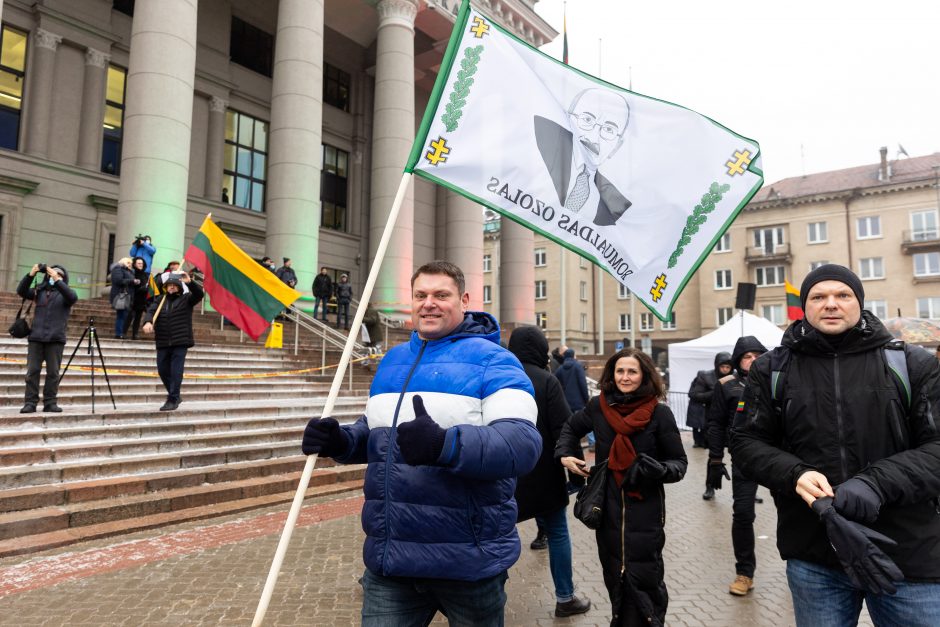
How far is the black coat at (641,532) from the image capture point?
11.7 feet

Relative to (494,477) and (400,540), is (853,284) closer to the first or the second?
(494,477)

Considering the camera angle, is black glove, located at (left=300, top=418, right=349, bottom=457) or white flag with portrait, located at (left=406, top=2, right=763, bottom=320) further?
white flag with portrait, located at (left=406, top=2, right=763, bottom=320)

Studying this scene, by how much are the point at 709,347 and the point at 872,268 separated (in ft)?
122

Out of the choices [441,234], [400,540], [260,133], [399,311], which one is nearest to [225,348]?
[399,311]

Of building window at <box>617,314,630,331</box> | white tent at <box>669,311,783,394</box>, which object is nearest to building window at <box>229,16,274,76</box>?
white tent at <box>669,311,783,394</box>

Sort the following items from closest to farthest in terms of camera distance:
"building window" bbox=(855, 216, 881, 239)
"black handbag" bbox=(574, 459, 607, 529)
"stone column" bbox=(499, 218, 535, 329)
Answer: "black handbag" bbox=(574, 459, 607, 529) < "stone column" bbox=(499, 218, 535, 329) < "building window" bbox=(855, 216, 881, 239)

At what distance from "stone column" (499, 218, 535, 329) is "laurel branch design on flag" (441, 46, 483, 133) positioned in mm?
23751

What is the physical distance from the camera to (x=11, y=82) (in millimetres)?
18500

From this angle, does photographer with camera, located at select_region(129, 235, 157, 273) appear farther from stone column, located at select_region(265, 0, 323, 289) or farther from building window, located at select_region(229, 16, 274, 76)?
building window, located at select_region(229, 16, 274, 76)

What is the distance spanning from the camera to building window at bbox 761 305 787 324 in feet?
159

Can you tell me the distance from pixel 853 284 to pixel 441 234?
28585mm

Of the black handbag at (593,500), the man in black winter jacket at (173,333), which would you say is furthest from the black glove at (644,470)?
the man in black winter jacket at (173,333)

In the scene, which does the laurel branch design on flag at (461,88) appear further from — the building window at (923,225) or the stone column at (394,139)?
the building window at (923,225)

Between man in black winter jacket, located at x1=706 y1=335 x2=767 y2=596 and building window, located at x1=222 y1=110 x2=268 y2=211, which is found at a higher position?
building window, located at x1=222 y1=110 x2=268 y2=211
